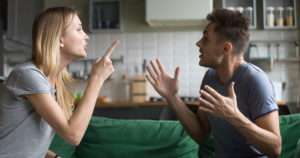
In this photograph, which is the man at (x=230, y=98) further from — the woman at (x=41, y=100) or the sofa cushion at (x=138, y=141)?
the woman at (x=41, y=100)

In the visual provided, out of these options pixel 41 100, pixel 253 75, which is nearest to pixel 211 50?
pixel 253 75

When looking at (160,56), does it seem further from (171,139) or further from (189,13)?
(171,139)

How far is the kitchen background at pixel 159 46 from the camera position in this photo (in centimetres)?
475

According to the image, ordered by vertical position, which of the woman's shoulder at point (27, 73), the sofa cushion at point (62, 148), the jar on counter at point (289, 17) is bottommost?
the sofa cushion at point (62, 148)

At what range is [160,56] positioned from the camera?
495 cm

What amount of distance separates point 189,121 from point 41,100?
2.62ft

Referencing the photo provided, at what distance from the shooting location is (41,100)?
1572 mm

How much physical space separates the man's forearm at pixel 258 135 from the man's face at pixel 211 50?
405 mm

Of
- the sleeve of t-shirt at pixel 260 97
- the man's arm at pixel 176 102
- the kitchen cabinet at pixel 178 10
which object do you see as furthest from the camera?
the kitchen cabinet at pixel 178 10

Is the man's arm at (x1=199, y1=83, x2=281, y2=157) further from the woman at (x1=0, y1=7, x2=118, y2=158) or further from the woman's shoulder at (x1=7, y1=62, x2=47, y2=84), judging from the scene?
the woman's shoulder at (x1=7, y1=62, x2=47, y2=84)

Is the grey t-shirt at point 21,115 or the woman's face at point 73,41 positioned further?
the woman's face at point 73,41

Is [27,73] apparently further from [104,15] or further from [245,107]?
[104,15]

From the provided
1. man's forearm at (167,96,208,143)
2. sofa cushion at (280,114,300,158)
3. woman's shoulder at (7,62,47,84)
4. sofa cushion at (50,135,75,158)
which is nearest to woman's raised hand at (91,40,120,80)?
woman's shoulder at (7,62,47,84)

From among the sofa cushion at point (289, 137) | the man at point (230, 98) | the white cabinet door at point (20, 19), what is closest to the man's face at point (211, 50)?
the man at point (230, 98)
